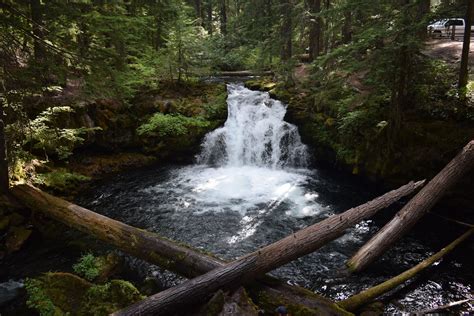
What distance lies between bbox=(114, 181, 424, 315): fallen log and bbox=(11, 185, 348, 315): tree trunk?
15.3 inches

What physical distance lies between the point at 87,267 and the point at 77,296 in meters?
1.39

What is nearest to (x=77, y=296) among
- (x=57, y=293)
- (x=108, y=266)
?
(x=57, y=293)

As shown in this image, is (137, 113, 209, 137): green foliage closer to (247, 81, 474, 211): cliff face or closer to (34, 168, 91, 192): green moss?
(34, 168, 91, 192): green moss

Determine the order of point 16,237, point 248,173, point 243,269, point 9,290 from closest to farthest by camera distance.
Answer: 1. point 243,269
2. point 9,290
3. point 16,237
4. point 248,173

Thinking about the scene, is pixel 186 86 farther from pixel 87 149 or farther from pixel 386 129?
pixel 386 129

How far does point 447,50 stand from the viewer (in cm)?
1794

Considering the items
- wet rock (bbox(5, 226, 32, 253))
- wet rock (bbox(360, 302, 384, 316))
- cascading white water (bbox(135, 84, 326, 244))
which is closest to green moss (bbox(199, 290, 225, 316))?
wet rock (bbox(360, 302, 384, 316))

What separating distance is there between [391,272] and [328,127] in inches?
320

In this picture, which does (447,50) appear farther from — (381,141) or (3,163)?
(3,163)

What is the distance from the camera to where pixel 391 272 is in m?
8.18

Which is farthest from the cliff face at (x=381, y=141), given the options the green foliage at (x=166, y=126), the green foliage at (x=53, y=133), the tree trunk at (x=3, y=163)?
the tree trunk at (x=3, y=163)

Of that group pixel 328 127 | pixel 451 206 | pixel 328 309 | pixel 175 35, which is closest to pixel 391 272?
pixel 328 309

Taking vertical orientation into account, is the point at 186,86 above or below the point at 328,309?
above

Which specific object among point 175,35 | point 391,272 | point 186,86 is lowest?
point 391,272
